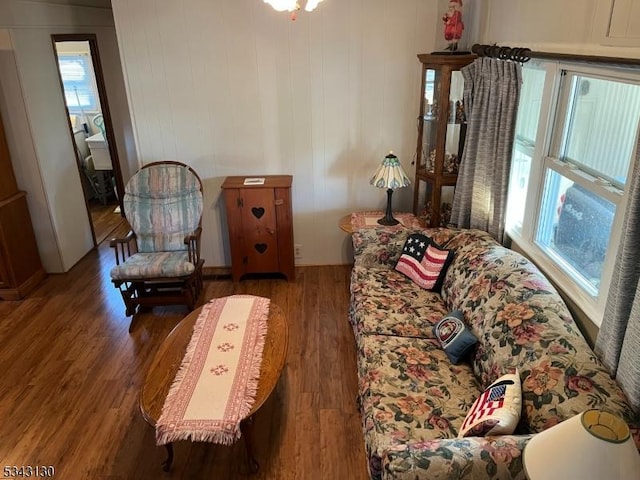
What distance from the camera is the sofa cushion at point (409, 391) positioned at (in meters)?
2.03

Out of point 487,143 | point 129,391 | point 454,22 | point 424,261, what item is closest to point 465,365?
point 424,261

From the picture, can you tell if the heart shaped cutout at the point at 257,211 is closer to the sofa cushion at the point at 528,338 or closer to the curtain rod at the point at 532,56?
the sofa cushion at the point at 528,338

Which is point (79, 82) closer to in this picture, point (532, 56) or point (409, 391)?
point (532, 56)

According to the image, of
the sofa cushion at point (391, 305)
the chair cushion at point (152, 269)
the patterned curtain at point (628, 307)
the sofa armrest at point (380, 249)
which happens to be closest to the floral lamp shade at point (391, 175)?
the sofa armrest at point (380, 249)

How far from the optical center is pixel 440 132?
3.52m

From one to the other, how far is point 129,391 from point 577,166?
285cm

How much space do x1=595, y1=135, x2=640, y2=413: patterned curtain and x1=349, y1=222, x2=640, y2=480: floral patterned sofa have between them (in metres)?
0.06

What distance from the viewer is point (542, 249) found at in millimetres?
2754

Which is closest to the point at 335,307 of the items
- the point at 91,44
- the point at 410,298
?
the point at 410,298

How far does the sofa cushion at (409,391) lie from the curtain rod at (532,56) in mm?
1509

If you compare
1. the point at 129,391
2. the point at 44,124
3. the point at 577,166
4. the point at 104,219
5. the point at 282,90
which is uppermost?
the point at 282,90

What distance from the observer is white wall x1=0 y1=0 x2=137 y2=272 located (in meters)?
3.88

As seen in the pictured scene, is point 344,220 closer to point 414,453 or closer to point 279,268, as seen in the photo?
point 279,268

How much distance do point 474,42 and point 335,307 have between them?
2.28m
